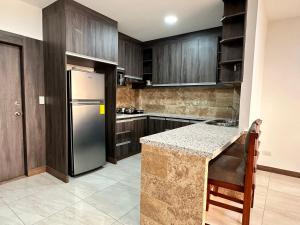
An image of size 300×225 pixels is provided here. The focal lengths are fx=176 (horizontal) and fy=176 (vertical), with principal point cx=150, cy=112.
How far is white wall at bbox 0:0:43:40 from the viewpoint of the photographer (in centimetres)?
243

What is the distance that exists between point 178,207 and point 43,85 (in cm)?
275

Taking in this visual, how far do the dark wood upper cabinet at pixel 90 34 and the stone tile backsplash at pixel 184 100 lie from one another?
→ 133 cm

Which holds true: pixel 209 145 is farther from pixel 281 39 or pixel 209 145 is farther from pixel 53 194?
pixel 281 39

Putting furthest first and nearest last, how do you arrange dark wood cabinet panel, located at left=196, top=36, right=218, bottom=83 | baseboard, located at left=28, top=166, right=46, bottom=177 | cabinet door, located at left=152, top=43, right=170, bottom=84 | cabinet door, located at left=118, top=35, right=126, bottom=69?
cabinet door, located at left=152, top=43, right=170, bottom=84, cabinet door, located at left=118, top=35, right=126, bottom=69, dark wood cabinet panel, located at left=196, top=36, right=218, bottom=83, baseboard, located at left=28, top=166, right=46, bottom=177

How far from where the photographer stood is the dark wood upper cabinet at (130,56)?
3.78 m

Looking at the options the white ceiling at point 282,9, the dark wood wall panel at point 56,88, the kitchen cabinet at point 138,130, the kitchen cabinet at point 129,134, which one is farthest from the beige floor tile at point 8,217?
the white ceiling at point 282,9

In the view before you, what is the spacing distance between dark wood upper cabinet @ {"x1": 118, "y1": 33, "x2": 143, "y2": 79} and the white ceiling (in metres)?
2.56

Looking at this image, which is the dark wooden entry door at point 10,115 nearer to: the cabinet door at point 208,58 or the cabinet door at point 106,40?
the cabinet door at point 106,40

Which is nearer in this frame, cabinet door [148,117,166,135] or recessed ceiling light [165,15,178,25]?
recessed ceiling light [165,15,178,25]

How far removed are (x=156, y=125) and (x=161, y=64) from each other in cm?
140

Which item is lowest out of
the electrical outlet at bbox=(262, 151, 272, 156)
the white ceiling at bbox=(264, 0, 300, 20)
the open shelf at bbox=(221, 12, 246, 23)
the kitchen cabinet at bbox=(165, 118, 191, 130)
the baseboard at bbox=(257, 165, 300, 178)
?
the baseboard at bbox=(257, 165, 300, 178)

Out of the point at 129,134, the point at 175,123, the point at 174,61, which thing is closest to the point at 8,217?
the point at 129,134

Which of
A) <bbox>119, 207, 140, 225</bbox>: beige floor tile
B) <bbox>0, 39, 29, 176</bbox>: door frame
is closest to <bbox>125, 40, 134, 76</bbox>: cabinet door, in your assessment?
<bbox>0, 39, 29, 176</bbox>: door frame

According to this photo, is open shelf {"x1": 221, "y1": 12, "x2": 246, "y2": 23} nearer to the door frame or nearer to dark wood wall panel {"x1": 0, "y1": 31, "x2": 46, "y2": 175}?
dark wood wall panel {"x1": 0, "y1": 31, "x2": 46, "y2": 175}
